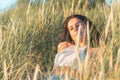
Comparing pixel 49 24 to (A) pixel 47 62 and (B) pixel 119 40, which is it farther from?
(B) pixel 119 40

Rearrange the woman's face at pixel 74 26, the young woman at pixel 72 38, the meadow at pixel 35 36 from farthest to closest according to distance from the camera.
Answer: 1. the woman's face at pixel 74 26
2. the young woman at pixel 72 38
3. the meadow at pixel 35 36

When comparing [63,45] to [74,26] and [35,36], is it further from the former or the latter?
[35,36]

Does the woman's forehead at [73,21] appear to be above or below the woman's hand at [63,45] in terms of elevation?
above

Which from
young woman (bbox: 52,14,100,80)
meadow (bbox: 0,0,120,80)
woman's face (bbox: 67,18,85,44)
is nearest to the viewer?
meadow (bbox: 0,0,120,80)

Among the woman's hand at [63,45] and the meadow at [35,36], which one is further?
the woman's hand at [63,45]

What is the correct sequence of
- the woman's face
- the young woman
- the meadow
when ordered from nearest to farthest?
1. the meadow
2. the young woman
3. the woman's face

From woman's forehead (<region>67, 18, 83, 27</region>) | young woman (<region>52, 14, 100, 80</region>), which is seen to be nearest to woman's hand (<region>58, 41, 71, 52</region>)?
young woman (<region>52, 14, 100, 80</region>)

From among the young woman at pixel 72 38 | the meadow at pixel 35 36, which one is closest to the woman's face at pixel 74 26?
the young woman at pixel 72 38

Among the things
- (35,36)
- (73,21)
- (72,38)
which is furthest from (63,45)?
(35,36)

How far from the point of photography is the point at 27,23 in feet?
15.0

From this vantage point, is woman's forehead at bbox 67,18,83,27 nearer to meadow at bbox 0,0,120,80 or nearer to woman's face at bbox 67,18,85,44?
woman's face at bbox 67,18,85,44

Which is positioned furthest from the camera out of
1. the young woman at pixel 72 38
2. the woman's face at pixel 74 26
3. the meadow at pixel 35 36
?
the woman's face at pixel 74 26

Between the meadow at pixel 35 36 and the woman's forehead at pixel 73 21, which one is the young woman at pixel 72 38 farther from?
the meadow at pixel 35 36

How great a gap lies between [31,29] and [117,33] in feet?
4.99
